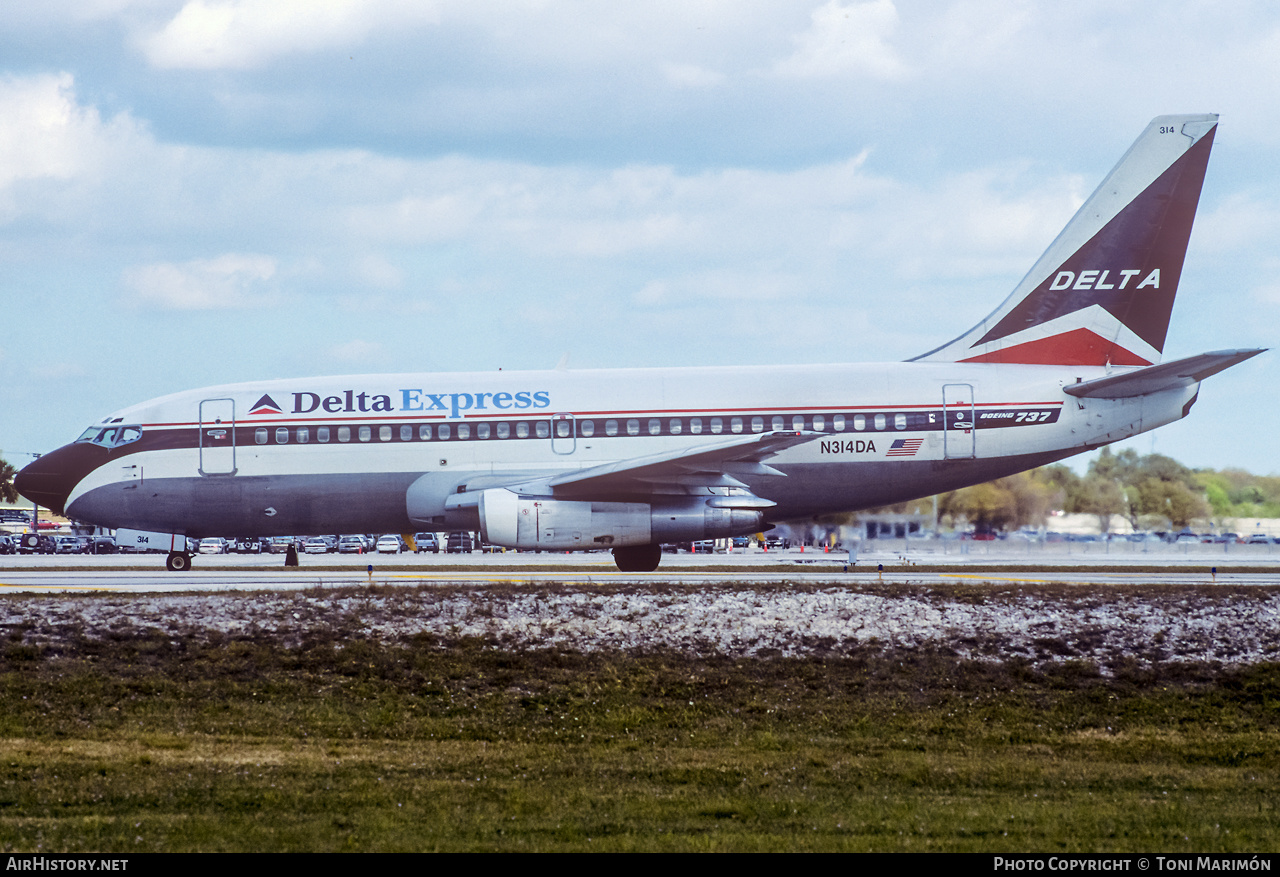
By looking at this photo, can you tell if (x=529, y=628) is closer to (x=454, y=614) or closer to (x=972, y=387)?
(x=454, y=614)

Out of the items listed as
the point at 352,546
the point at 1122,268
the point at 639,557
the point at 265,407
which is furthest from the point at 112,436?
the point at 352,546

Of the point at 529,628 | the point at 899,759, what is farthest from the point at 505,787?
the point at 529,628

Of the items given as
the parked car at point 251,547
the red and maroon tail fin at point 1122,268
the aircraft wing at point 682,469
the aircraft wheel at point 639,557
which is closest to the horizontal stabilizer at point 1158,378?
the red and maroon tail fin at point 1122,268

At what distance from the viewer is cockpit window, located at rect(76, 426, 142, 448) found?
26.4 meters

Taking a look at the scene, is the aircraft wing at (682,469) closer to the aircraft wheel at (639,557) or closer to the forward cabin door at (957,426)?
the forward cabin door at (957,426)

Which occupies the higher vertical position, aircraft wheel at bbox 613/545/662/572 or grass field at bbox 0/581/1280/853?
aircraft wheel at bbox 613/545/662/572

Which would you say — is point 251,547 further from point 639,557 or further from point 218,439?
point 639,557

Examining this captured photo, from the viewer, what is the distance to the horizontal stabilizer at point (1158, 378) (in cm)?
2359

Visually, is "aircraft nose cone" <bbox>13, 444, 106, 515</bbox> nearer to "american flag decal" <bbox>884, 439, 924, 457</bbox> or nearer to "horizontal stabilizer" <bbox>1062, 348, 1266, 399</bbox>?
"american flag decal" <bbox>884, 439, 924, 457</bbox>

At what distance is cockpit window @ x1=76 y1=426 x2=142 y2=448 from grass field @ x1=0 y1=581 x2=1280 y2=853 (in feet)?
33.7

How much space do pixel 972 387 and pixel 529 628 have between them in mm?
12545

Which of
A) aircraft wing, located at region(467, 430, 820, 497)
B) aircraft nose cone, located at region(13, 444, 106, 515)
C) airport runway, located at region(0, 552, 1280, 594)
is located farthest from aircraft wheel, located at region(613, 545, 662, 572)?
aircraft nose cone, located at region(13, 444, 106, 515)

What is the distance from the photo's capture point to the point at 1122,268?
2673 cm
